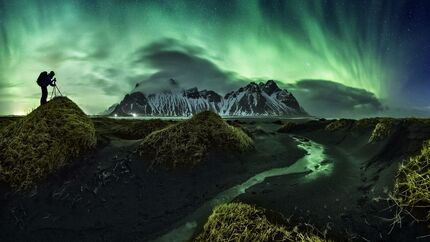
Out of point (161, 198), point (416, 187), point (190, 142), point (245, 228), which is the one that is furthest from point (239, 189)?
point (416, 187)

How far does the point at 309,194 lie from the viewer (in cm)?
949

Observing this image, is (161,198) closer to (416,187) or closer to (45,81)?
(416,187)

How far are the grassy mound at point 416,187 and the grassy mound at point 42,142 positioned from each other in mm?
10492

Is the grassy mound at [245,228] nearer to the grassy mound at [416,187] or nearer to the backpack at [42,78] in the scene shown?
the grassy mound at [416,187]

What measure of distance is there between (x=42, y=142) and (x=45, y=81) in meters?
7.81

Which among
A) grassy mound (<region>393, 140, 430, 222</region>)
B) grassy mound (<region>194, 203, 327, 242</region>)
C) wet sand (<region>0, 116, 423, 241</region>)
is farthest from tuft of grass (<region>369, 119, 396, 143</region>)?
grassy mound (<region>194, 203, 327, 242</region>)

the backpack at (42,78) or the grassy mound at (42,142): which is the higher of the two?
the backpack at (42,78)

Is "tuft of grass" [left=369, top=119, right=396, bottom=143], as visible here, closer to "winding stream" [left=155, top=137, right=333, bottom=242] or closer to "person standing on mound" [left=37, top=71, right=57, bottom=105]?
"winding stream" [left=155, top=137, right=333, bottom=242]

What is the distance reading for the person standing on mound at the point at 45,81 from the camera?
18516 mm

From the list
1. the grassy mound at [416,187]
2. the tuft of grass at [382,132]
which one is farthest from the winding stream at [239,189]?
the grassy mound at [416,187]

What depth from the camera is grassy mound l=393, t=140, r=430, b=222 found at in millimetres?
7020

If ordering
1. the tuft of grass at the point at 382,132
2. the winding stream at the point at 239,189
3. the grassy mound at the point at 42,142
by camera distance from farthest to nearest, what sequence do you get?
1. the tuft of grass at the point at 382,132
2. the grassy mound at the point at 42,142
3. the winding stream at the point at 239,189

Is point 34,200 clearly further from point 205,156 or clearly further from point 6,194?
point 205,156

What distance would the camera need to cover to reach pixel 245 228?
270 inches
